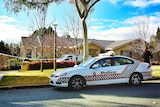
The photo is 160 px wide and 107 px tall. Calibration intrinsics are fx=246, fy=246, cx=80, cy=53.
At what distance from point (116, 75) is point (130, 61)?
45.4 inches

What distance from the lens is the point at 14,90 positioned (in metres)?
11.1

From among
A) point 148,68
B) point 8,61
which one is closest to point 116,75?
point 148,68

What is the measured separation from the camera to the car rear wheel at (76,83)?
35.2ft

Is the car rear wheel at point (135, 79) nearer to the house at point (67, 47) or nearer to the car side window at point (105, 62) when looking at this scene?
the car side window at point (105, 62)

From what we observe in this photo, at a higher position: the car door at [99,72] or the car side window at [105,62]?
the car side window at [105,62]

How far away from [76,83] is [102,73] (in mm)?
1359

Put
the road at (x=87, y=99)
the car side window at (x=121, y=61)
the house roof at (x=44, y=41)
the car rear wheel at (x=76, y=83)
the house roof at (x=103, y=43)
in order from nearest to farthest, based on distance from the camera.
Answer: the road at (x=87, y=99) → the car rear wheel at (x=76, y=83) → the car side window at (x=121, y=61) → the house roof at (x=44, y=41) → the house roof at (x=103, y=43)

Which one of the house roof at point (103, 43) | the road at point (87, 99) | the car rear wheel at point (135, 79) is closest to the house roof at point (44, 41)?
the house roof at point (103, 43)

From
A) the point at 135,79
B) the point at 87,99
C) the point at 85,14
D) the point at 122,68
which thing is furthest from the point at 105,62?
the point at 85,14

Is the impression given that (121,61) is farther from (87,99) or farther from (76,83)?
(87,99)

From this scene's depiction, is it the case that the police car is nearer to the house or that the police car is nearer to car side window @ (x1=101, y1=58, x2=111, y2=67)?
car side window @ (x1=101, y1=58, x2=111, y2=67)

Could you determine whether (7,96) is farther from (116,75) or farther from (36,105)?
(116,75)

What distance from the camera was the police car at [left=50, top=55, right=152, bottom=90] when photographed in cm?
1076

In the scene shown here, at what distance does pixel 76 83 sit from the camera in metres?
10.8
